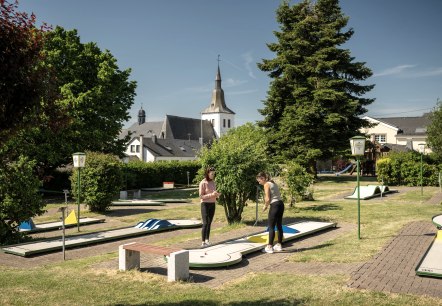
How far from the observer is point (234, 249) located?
32.4 ft

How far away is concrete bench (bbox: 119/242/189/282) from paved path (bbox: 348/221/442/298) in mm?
2967

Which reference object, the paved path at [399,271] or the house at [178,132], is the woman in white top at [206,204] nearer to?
the paved path at [399,271]

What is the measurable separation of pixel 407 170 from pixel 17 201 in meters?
27.8

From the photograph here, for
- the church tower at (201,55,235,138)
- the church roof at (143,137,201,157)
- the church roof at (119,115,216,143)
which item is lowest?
the church roof at (143,137,201,157)

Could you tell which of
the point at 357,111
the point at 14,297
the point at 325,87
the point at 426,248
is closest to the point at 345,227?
the point at 426,248

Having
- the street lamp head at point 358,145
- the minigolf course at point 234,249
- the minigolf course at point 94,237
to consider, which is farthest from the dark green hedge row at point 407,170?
the minigolf course at point 94,237

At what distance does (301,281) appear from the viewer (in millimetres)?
7324

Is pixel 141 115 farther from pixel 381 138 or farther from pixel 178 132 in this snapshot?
pixel 381 138

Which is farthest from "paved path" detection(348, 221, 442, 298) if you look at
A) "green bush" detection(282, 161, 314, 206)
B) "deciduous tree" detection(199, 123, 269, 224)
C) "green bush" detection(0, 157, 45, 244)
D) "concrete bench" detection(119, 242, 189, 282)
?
"green bush" detection(0, 157, 45, 244)

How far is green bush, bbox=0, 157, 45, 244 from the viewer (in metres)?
11.7

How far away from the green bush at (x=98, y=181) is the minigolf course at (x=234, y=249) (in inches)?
404

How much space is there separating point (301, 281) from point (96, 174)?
47.6ft

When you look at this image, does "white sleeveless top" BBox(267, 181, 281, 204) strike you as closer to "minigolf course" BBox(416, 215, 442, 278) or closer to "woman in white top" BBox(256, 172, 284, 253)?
"woman in white top" BBox(256, 172, 284, 253)

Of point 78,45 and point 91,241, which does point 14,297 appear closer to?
point 91,241
